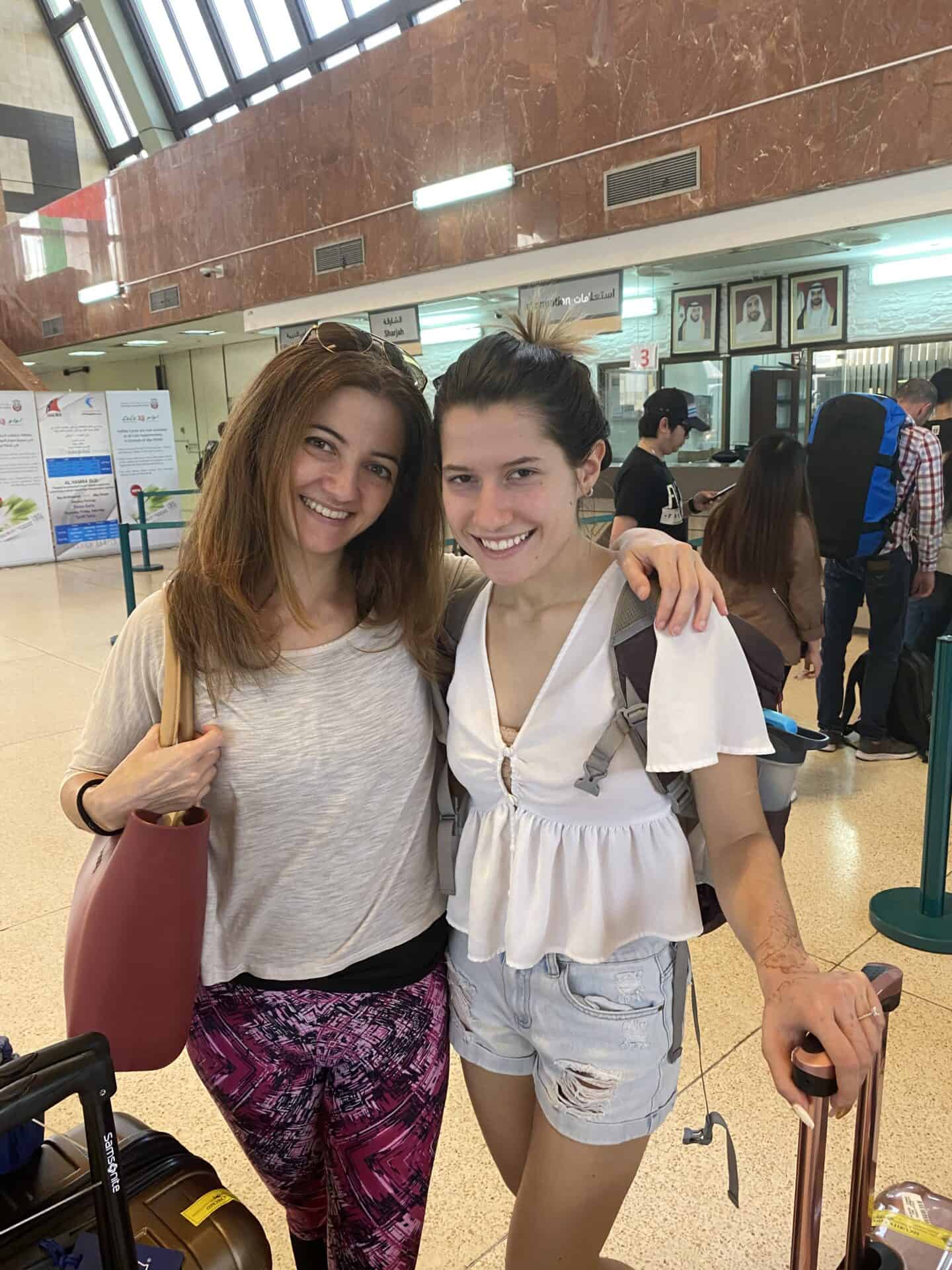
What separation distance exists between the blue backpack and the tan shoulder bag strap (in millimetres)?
3816

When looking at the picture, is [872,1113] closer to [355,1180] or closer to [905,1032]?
[355,1180]

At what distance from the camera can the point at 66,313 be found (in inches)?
513

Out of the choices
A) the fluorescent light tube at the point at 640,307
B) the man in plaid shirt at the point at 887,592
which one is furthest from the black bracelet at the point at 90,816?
the fluorescent light tube at the point at 640,307

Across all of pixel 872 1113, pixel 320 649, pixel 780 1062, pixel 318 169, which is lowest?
pixel 872 1113

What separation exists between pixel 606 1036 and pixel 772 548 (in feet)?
9.91

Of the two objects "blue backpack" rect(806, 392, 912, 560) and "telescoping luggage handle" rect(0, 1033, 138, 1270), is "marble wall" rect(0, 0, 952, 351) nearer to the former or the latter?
"blue backpack" rect(806, 392, 912, 560)

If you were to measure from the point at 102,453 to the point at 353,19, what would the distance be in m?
7.32

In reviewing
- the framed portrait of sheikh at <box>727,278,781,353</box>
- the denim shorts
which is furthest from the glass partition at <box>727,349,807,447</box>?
the denim shorts

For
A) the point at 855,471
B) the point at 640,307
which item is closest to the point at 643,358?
the point at 640,307

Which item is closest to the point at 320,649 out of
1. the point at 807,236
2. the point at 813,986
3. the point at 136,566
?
the point at 813,986

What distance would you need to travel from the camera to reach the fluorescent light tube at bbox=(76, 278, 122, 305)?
11.4 m

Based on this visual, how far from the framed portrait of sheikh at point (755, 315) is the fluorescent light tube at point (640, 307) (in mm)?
800

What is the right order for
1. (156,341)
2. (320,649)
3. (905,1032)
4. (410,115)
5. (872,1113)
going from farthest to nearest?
(156,341)
(410,115)
(905,1032)
(320,649)
(872,1113)

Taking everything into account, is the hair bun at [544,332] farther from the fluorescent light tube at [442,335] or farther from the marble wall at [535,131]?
the fluorescent light tube at [442,335]
